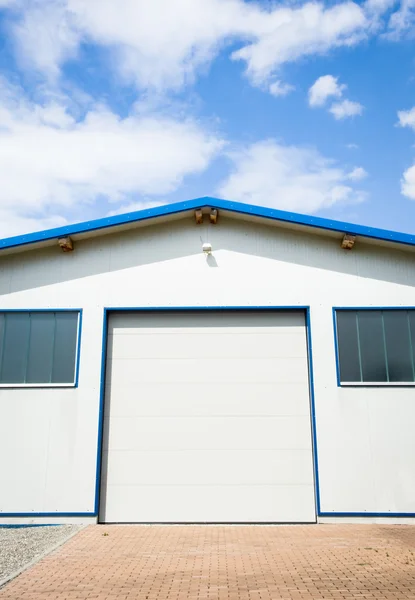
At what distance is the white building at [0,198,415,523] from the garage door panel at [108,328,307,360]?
3 centimetres

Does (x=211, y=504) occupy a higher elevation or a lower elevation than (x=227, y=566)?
higher

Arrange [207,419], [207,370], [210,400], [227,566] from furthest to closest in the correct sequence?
[207,370] < [210,400] < [207,419] < [227,566]

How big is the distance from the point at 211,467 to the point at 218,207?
18.3 ft

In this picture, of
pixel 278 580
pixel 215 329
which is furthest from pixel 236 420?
pixel 278 580

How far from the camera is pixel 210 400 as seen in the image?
10.8m

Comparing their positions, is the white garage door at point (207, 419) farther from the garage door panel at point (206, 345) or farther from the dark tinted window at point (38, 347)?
the dark tinted window at point (38, 347)

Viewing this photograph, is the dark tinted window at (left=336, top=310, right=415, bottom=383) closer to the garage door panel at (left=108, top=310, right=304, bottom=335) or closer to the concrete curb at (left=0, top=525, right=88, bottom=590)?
the garage door panel at (left=108, top=310, right=304, bottom=335)

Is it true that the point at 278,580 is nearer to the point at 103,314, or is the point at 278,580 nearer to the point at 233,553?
the point at 233,553

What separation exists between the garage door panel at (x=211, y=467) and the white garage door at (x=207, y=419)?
0.8 inches

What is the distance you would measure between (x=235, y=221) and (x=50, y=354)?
508 cm

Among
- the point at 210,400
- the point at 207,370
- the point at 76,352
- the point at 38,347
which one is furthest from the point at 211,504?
the point at 38,347

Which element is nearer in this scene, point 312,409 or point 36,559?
point 36,559

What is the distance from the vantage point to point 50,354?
1077 cm

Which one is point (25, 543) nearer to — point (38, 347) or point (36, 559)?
point (36, 559)
